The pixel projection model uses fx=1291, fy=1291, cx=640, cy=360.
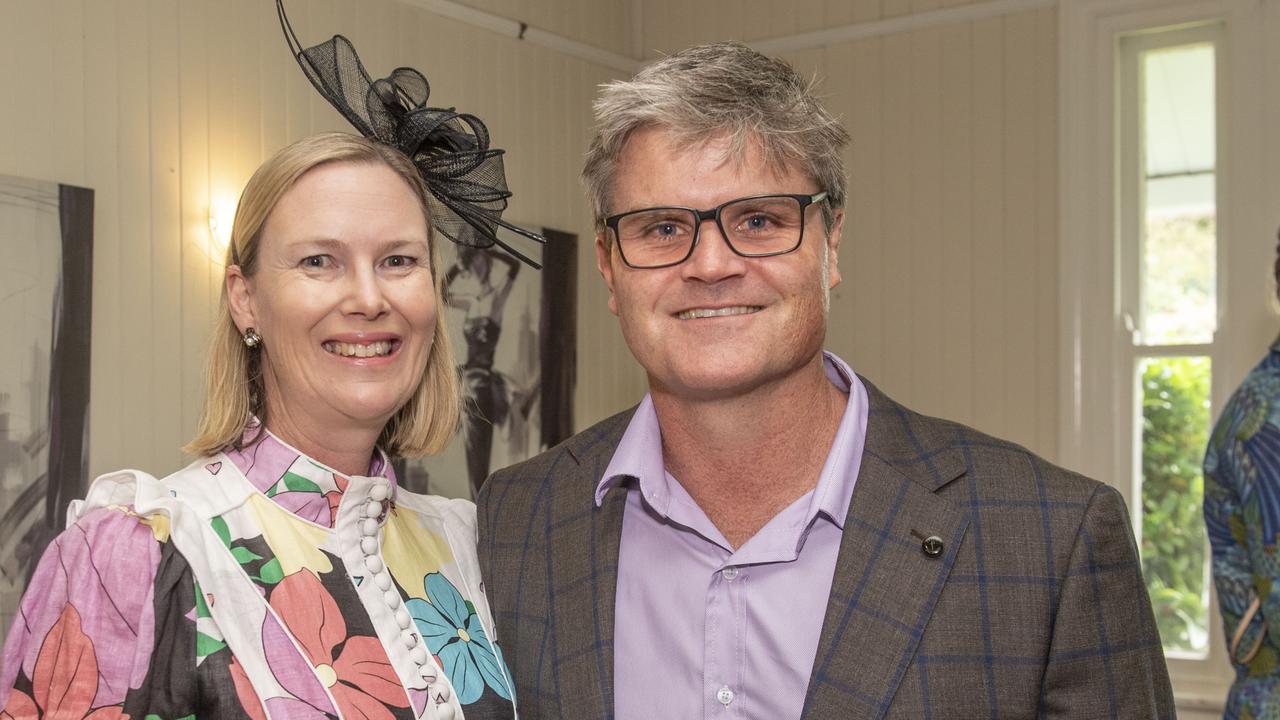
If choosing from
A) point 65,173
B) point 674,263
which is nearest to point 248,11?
point 65,173

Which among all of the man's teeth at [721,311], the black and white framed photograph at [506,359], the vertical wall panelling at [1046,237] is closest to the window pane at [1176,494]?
the vertical wall panelling at [1046,237]

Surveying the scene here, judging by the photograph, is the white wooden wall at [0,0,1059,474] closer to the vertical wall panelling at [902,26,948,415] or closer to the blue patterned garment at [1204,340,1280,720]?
the vertical wall panelling at [902,26,948,415]

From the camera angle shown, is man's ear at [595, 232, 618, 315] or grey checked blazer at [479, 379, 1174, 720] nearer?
grey checked blazer at [479, 379, 1174, 720]

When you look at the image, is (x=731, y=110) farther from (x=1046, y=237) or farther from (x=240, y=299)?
(x=1046, y=237)

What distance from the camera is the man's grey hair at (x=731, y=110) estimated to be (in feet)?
5.62

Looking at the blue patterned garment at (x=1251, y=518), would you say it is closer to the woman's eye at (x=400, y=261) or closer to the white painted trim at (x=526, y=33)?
the woman's eye at (x=400, y=261)

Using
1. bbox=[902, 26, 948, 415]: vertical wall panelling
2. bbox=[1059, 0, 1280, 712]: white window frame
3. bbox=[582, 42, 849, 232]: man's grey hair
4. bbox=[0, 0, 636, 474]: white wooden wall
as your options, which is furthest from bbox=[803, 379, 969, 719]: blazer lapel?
bbox=[902, 26, 948, 415]: vertical wall panelling

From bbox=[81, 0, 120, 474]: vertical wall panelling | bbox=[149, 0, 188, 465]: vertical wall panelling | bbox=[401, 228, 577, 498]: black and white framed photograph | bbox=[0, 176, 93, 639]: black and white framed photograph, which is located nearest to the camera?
bbox=[0, 176, 93, 639]: black and white framed photograph

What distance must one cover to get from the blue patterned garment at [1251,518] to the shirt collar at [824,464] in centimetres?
78

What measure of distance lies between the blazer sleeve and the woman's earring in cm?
108

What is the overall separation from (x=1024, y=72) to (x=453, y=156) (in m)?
3.89

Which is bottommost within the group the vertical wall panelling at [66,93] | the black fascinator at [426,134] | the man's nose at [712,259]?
the man's nose at [712,259]

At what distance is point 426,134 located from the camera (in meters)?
1.82

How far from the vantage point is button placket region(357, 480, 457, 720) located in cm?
160
